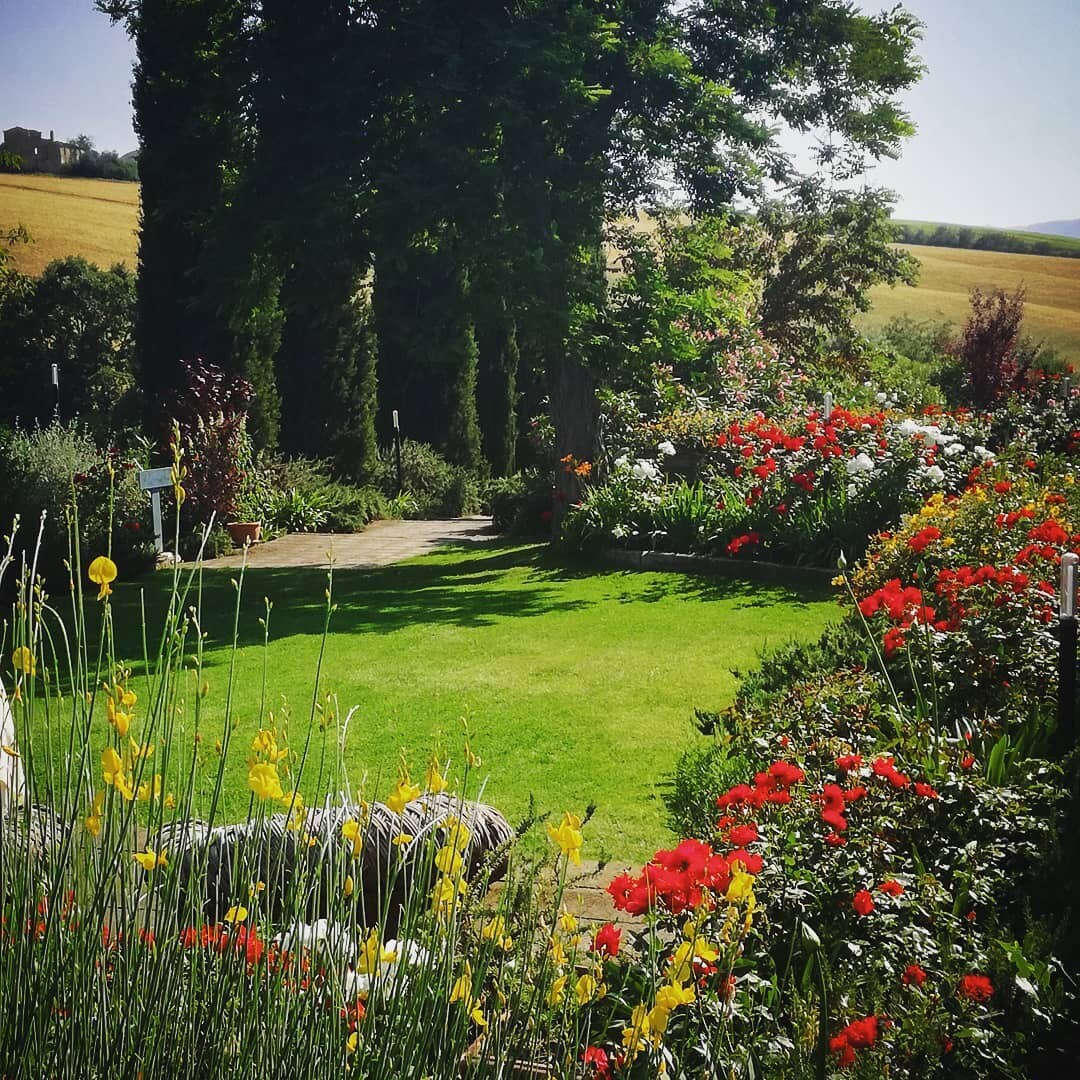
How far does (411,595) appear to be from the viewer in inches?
293

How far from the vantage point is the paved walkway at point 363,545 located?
29.9ft

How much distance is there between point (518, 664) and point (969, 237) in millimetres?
14233

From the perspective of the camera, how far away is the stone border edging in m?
6.90

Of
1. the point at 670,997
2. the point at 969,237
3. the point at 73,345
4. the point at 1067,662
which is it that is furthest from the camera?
the point at 969,237

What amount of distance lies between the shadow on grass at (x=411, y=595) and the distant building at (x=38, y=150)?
12.6ft

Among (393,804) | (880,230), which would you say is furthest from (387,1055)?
(880,230)

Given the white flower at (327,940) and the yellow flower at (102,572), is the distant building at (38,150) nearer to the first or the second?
the yellow flower at (102,572)

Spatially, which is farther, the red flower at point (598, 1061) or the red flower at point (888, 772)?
the red flower at point (888, 772)

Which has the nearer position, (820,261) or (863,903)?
(863,903)

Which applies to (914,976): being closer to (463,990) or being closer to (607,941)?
(607,941)

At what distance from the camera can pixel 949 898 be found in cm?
200

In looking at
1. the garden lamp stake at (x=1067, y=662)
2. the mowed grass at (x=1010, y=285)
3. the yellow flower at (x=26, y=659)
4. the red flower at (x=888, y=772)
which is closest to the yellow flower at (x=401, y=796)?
the yellow flower at (x=26, y=659)

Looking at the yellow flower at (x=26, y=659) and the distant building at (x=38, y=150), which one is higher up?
the distant building at (x=38, y=150)

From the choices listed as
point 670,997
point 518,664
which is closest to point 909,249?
point 518,664
